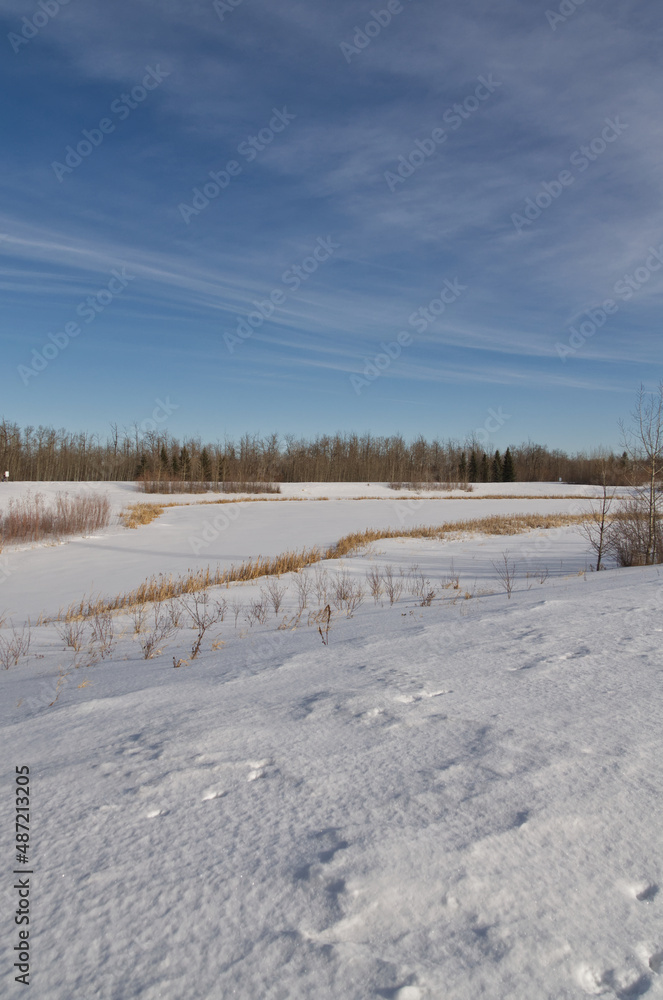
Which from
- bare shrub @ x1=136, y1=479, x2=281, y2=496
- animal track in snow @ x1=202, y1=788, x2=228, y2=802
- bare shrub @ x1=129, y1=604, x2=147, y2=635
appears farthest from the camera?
bare shrub @ x1=136, y1=479, x2=281, y2=496

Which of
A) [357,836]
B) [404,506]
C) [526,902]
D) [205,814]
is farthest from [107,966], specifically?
[404,506]

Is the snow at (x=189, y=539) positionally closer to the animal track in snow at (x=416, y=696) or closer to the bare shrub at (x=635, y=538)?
the animal track in snow at (x=416, y=696)

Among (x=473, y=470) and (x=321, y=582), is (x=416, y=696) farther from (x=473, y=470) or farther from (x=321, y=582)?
(x=473, y=470)

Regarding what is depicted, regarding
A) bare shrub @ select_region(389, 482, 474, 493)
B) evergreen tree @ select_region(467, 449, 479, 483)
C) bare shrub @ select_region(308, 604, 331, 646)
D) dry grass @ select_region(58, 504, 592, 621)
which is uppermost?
evergreen tree @ select_region(467, 449, 479, 483)

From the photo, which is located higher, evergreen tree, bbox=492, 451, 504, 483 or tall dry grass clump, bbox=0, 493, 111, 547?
evergreen tree, bbox=492, 451, 504, 483

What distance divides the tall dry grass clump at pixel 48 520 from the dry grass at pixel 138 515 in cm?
152

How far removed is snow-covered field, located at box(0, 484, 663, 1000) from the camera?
1.21 metres

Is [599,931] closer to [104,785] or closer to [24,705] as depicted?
[104,785]

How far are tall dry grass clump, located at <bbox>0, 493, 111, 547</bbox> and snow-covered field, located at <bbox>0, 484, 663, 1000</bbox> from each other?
52.6 ft

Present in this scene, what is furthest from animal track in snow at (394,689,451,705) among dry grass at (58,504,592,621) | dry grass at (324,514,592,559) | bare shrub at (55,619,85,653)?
dry grass at (324,514,592,559)

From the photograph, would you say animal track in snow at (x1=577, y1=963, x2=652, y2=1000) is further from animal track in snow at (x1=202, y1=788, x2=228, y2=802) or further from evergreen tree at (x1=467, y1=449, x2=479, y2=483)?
evergreen tree at (x1=467, y1=449, x2=479, y2=483)

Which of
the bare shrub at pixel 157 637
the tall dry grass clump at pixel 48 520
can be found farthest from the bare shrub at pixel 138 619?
the tall dry grass clump at pixel 48 520

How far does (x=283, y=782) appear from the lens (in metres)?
1.93

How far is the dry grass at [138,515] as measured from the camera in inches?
896
